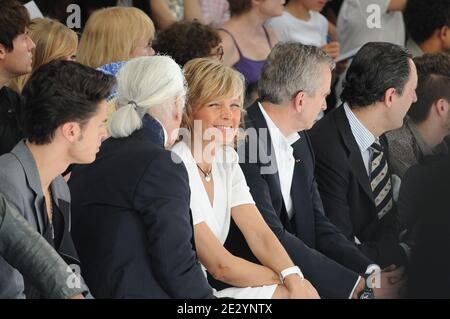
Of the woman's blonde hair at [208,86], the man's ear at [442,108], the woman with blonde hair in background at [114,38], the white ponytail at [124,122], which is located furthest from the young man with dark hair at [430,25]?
the white ponytail at [124,122]

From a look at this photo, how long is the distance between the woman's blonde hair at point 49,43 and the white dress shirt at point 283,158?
3.12 ft

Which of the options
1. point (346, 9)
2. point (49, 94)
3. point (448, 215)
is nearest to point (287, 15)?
point (346, 9)

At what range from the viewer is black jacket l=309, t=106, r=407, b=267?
4465 mm

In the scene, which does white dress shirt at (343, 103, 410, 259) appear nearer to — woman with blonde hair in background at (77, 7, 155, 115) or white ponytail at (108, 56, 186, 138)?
woman with blonde hair in background at (77, 7, 155, 115)

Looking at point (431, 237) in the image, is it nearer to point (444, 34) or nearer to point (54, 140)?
point (54, 140)

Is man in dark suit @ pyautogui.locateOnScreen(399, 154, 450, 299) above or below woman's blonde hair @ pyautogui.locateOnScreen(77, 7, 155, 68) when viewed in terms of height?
above

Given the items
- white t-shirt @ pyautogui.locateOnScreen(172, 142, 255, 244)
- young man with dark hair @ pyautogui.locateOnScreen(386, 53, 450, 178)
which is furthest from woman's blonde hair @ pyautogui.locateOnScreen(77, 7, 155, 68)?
young man with dark hair @ pyautogui.locateOnScreen(386, 53, 450, 178)

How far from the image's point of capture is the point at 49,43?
4609 mm

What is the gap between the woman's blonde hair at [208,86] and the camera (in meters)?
3.84

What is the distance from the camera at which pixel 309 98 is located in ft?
14.1

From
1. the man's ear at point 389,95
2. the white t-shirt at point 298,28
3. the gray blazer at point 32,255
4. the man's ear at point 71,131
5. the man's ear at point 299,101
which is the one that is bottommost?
the white t-shirt at point 298,28

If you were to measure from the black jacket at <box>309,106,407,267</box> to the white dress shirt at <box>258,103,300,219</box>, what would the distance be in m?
0.29

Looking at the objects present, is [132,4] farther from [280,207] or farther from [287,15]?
[280,207]

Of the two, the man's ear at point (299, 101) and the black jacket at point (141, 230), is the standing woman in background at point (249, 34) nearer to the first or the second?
the man's ear at point (299, 101)
